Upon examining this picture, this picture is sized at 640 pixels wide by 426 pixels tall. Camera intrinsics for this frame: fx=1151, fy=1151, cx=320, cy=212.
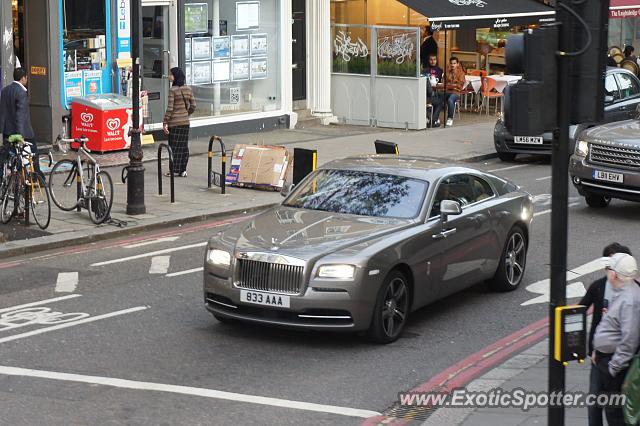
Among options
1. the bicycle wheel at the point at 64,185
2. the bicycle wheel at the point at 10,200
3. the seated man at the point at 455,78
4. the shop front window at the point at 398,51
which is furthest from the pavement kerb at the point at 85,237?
the seated man at the point at 455,78

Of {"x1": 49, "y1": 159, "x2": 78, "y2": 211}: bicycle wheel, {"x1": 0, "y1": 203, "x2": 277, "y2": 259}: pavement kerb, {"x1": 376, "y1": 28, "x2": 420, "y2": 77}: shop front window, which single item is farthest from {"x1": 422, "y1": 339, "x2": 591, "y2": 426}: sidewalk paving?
{"x1": 376, "y1": 28, "x2": 420, "y2": 77}: shop front window

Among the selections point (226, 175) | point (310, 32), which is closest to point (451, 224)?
point (226, 175)

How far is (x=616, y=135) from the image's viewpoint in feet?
57.5

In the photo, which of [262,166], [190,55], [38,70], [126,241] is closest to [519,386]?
[126,241]

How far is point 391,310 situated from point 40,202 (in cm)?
690

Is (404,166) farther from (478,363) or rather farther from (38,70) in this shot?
(38,70)

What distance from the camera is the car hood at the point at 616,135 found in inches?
677

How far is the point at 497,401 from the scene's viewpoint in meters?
8.98

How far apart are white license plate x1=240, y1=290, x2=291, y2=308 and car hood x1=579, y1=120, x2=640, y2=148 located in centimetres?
860

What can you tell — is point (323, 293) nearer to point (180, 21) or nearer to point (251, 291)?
point (251, 291)

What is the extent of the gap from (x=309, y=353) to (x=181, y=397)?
1718 millimetres

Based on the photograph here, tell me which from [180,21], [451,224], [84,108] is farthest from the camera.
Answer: [180,21]

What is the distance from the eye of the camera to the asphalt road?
8844 millimetres

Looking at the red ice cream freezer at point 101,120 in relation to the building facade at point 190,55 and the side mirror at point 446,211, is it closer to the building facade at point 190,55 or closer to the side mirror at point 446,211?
the building facade at point 190,55
